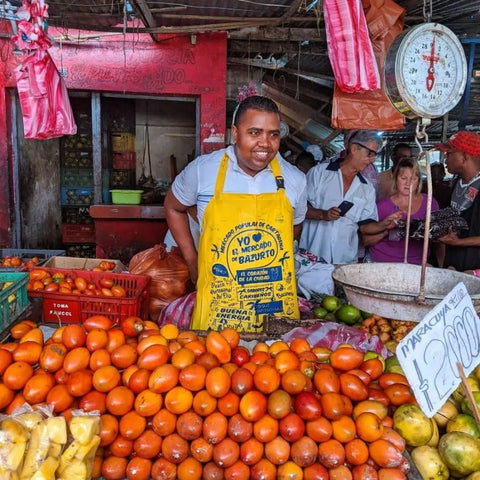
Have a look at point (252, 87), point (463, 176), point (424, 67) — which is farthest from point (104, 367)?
point (252, 87)

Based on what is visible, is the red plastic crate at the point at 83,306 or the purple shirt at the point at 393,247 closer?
the red plastic crate at the point at 83,306

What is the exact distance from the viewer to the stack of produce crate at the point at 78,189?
7871 millimetres

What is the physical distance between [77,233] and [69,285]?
4.77 metres

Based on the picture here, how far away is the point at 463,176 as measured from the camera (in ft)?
13.0

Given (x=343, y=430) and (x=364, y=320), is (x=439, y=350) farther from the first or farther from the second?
(x=364, y=320)

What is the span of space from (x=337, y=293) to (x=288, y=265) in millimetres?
1363

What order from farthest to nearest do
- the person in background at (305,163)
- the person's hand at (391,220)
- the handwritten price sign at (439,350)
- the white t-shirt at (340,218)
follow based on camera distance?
the person in background at (305,163) < the white t-shirt at (340,218) < the person's hand at (391,220) < the handwritten price sign at (439,350)

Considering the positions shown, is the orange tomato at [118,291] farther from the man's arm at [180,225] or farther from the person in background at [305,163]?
the person in background at [305,163]

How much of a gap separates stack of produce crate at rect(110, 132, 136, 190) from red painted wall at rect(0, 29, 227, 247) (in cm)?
327

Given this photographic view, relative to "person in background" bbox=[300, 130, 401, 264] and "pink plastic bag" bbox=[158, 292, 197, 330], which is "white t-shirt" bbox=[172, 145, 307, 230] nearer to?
"pink plastic bag" bbox=[158, 292, 197, 330]

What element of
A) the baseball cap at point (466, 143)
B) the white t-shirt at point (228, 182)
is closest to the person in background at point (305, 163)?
the baseball cap at point (466, 143)

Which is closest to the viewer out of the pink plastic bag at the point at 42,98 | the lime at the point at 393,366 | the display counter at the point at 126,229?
the lime at the point at 393,366

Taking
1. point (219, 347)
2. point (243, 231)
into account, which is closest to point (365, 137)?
point (243, 231)

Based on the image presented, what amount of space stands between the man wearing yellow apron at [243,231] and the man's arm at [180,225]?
0.60ft
